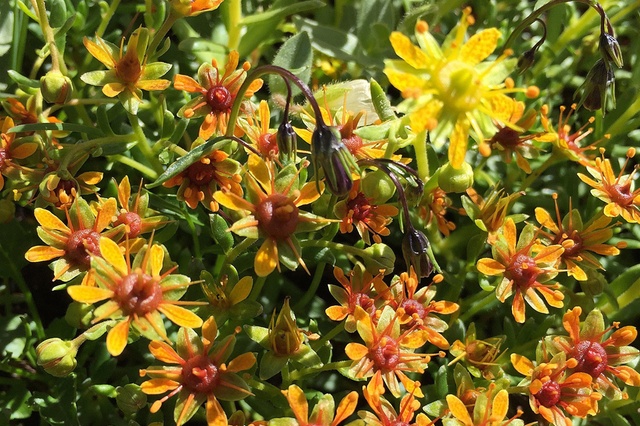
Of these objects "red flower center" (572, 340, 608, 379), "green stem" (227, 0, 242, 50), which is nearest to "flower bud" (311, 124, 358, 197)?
"red flower center" (572, 340, 608, 379)

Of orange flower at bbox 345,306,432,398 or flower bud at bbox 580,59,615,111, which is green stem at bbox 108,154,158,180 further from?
flower bud at bbox 580,59,615,111

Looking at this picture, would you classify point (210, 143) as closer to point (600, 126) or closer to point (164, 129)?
point (164, 129)

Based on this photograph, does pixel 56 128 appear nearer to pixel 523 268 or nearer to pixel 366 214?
pixel 366 214

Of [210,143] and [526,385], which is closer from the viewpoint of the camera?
[210,143]

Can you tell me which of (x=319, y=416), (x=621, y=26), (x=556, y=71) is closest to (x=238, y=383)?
(x=319, y=416)

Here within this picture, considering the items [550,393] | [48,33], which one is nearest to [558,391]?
[550,393]

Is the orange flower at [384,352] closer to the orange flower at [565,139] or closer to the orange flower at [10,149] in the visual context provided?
the orange flower at [565,139]

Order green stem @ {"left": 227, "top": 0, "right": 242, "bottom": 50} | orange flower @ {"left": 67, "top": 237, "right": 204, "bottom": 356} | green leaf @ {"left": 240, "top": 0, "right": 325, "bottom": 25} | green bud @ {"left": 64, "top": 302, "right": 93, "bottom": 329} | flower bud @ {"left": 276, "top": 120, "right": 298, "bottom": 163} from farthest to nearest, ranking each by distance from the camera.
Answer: green stem @ {"left": 227, "top": 0, "right": 242, "bottom": 50} < green leaf @ {"left": 240, "top": 0, "right": 325, "bottom": 25} < green bud @ {"left": 64, "top": 302, "right": 93, "bottom": 329} < flower bud @ {"left": 276, "top": 120, "right": 298, "bottom": 163} < orange flower @ {"left": 67, "top": 237, "right": 204, "bottom": 356}
